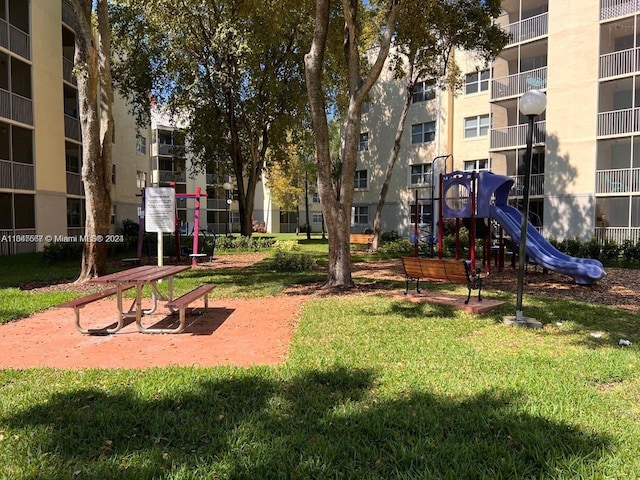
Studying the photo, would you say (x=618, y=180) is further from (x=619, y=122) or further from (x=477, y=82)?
(x=477, y=82)

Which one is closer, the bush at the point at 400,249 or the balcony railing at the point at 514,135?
the bush at the point at 400,249

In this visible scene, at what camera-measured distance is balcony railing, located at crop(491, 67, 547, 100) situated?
24.6 m

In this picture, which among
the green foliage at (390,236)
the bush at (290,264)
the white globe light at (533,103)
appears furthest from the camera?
the green foliage at (390,236)

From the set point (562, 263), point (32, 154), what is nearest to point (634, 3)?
point (562, 263)

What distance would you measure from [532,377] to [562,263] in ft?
28.2

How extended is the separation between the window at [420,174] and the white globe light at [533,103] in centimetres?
2562

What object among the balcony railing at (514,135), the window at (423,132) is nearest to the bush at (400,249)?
the balcony railing at (514,135)

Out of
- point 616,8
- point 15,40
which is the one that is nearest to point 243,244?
point 15,40

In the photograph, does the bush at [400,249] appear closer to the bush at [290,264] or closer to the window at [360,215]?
the bush at [290,264]

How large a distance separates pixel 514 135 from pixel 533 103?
21.3 metres

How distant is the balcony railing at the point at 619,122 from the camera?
21188mm

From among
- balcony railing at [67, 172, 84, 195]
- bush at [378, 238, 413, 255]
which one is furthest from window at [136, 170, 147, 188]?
bush at [378, 238, 413, 255]

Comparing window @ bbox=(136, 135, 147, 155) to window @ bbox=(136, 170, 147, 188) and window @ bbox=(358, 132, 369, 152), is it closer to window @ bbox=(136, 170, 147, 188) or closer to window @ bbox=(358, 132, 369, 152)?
window @ bbox=(136, 170, 147, 188)

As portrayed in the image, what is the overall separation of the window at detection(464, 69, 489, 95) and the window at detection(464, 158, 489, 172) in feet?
14.4
